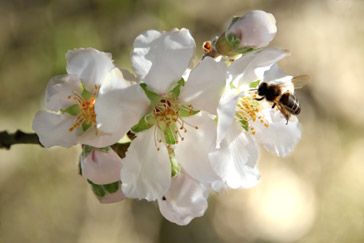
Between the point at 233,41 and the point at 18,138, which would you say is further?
the point at 18,138

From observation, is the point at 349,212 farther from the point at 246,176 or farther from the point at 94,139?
the point at 94,139

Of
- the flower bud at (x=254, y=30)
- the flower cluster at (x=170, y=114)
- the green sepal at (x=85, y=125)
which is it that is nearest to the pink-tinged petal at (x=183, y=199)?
the flower cluster at (x=170, y=114)

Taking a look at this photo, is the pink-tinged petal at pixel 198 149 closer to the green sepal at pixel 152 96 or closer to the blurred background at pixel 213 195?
the green sepal at pixel 152 96

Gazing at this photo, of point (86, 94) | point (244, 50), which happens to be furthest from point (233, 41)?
point (86, 94)

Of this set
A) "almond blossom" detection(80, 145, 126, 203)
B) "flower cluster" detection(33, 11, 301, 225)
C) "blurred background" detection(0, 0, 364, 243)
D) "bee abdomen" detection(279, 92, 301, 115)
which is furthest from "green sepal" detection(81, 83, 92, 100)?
"blurred background" detection(0, 0, 364, 243)

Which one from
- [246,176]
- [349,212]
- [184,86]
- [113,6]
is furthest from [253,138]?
[349,212]

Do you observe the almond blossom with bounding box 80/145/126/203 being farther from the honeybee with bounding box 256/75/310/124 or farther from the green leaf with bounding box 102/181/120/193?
the honeybee with bounding box 256/75/310/124

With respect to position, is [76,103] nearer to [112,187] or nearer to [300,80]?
[112,187]
